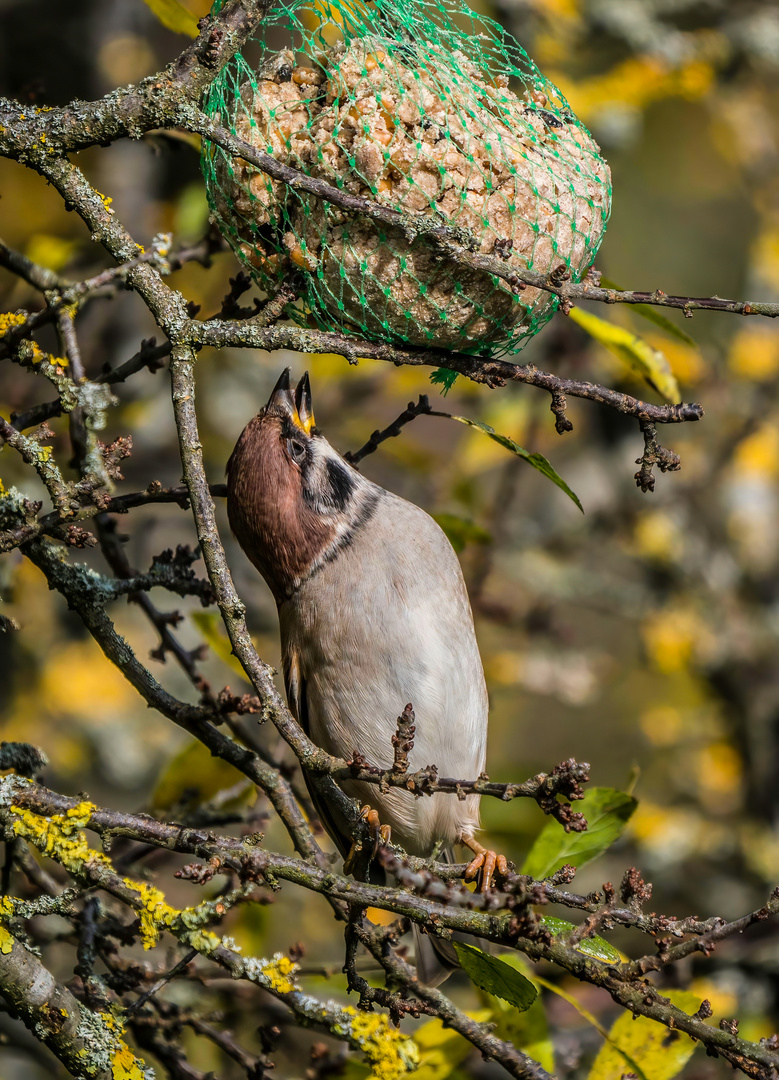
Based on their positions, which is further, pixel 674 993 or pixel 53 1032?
pixel 674 993

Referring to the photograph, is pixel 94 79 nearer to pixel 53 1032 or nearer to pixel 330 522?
pixel 330 522

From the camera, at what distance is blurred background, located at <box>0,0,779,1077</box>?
530 centimetres

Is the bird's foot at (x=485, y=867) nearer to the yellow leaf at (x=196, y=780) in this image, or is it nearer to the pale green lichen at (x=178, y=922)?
the yellow leaf at (x=196, y=780)

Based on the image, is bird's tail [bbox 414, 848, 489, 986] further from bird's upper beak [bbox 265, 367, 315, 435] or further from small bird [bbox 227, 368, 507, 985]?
bird's upper beak [bbox 265, 367, 315, 435]

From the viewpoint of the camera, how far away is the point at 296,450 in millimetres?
3146

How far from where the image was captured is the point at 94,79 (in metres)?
5.43

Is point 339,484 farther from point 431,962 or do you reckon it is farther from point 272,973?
point 431,962

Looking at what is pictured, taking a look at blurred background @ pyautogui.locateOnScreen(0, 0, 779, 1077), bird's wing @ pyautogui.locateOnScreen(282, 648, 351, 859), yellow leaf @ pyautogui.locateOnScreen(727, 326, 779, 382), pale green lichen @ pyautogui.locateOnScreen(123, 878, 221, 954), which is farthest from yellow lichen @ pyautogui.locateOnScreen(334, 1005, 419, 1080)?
yellow leaf @ pyautogui.locateOnScreen(727, 326, 779, 382)

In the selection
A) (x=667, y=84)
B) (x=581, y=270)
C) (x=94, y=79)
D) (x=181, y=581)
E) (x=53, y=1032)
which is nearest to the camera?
(x=53, y=1032)

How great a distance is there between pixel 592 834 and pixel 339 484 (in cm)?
127

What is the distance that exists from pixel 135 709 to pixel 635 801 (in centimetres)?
451

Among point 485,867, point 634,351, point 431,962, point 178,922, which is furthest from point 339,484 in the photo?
point 431,962

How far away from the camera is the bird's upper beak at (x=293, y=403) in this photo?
311 centimetres

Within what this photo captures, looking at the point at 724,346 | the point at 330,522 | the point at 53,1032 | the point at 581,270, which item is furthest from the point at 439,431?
the point at 53,1032
